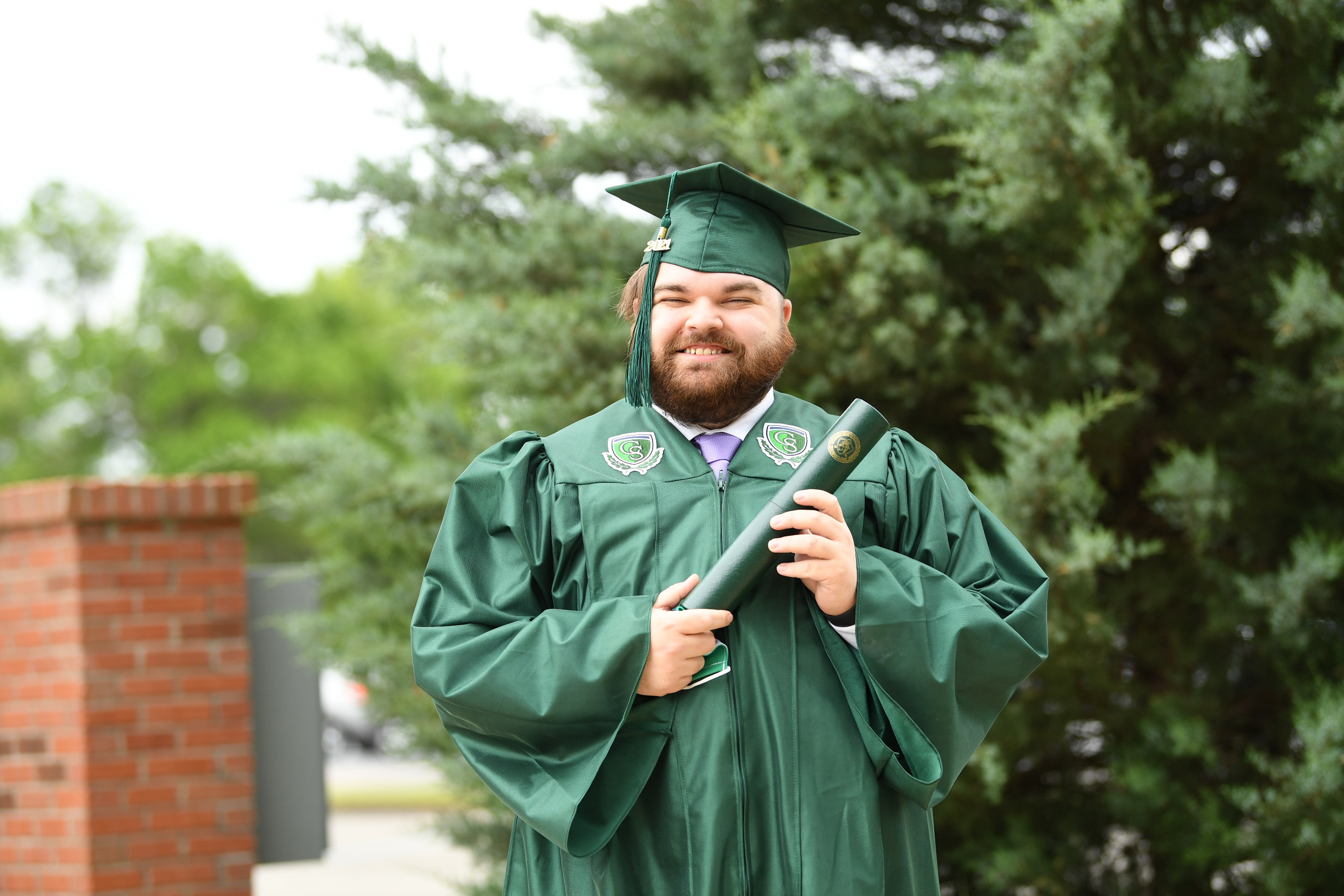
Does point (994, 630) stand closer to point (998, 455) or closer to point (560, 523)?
point (560, 523)

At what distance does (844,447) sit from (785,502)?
0.13m

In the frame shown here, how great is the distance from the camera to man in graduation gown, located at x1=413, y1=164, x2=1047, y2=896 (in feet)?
6.04

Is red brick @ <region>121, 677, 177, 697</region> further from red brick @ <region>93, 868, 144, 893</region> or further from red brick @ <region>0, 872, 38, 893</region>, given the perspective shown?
red brick @ <region>0, 872, 38, 893</region>

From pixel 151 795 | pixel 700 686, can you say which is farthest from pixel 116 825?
pixel 700 686

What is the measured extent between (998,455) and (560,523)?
248 centimetres

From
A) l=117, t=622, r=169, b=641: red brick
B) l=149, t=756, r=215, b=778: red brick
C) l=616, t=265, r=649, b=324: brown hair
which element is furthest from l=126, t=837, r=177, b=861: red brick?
l=616, t=265, r=649, b=324: brown hair

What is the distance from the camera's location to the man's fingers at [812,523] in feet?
5.90

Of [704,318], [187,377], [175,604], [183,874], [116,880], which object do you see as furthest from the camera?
[187,377]

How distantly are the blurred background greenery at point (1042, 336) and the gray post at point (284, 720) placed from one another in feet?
0.71

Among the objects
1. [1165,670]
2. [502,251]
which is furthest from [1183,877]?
[502,251]

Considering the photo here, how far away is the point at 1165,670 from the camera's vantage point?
4.15m

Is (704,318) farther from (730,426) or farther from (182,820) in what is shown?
(182,820)

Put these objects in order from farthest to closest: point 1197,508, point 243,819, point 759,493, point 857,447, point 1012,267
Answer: point 243,819 → point 1012,267 → point 1197,508 → point 759,493 → point 857,447

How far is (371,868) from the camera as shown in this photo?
7.88 metres
